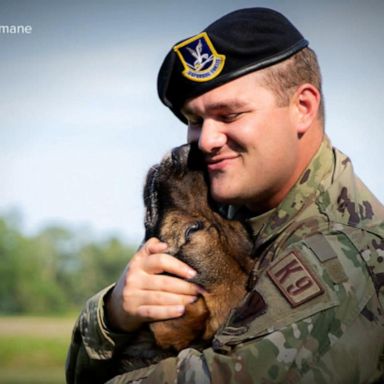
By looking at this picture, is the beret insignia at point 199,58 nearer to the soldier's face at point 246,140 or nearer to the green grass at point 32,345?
the soldier's face at point 246,140

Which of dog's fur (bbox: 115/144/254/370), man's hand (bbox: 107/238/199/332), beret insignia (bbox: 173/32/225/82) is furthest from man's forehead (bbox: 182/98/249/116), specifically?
man's hand (bbox: 107/238/199/332)

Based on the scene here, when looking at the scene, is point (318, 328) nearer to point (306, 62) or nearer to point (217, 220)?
point (217, 220)

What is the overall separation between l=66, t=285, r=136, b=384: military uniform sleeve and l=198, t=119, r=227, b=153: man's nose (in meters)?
0.94

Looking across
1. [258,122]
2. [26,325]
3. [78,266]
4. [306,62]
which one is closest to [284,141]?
[258,122]

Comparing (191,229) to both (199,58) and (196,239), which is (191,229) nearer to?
→ (196,239)

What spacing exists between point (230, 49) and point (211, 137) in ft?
1.25

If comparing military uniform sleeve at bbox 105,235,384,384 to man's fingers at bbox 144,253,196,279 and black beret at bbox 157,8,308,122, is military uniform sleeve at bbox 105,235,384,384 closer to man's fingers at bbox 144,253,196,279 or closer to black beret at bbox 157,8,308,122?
man's fingers at bbox 144,253,196,279

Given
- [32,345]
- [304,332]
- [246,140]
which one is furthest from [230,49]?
[32,345]

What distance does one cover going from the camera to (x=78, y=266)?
128 ft

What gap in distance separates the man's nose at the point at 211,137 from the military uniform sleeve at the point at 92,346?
94 centimetres

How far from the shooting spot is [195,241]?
3553mm

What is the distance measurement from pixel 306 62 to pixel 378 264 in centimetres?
100

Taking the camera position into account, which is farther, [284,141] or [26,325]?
[26,325]

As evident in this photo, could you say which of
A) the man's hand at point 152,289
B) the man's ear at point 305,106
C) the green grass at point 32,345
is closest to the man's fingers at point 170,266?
the man's hand at point 152,289
